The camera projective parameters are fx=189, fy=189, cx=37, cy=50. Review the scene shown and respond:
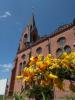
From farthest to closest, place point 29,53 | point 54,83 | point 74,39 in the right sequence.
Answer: point 29,53 < point 74,39 < point 54,83

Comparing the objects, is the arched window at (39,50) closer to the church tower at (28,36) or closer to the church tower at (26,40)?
the church tower at (26,40)

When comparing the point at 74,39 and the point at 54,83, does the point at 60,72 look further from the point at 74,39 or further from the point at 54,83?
the point at 74,39

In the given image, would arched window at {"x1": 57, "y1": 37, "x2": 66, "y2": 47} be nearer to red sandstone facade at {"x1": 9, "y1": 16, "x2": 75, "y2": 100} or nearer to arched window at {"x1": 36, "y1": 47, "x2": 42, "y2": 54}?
red sandstone facade at {"x1": 9, "y1": 16, "x2": 75, "y2": 100}

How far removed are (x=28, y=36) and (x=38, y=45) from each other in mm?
7172

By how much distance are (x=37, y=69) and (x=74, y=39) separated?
89.7 ft

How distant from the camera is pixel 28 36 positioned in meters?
45.1

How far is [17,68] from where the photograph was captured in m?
41.2

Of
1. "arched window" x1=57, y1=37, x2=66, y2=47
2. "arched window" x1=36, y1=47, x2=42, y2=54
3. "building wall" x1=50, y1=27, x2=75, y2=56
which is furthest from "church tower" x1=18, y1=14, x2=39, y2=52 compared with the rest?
"arched window" x1=57, y1=37, x2=66, y2=47

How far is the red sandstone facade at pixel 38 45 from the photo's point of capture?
107 feet

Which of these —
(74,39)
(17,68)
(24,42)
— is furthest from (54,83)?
(24,42)

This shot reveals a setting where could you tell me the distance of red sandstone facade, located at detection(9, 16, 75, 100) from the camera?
3264 centimetres

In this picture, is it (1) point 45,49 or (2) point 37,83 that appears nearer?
(2) point 37,83

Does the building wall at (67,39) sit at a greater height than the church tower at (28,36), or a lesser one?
lesser

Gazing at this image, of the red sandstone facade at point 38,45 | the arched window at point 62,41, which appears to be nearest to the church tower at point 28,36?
the red sandstone facade at point 38,45
